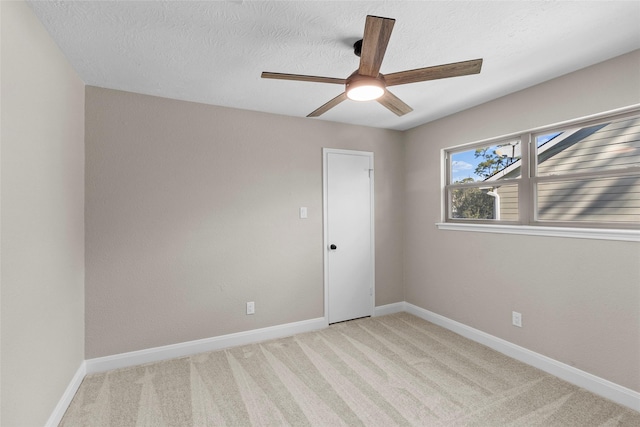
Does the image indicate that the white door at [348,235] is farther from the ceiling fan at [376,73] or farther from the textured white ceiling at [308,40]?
the ceiling fan at [376,73]

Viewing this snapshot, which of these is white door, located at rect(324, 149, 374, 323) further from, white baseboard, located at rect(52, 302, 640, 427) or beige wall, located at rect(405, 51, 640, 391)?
beige wall, located at rect(405, 51, 640, 391)

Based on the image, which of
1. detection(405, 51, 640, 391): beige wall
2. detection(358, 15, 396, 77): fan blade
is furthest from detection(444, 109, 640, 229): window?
detection(358, 15, 396, 77): fan blade

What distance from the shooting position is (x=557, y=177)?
7.80 ft

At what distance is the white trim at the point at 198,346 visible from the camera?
2436mm

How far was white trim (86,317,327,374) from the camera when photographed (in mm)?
2436

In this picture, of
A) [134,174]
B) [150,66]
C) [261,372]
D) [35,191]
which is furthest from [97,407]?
[150,66]

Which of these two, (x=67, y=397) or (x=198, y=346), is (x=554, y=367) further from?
(x=67, y=397)

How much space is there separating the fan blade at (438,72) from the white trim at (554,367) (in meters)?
2.34

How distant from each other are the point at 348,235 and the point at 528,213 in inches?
70.9

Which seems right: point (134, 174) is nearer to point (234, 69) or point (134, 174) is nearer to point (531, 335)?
point (234, 69)

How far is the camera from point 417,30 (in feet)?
5.64

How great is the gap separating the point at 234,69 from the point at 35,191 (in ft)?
4.74

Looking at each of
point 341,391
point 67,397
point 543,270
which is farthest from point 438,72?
point 67,397

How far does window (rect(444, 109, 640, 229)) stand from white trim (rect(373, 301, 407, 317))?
1333 mm
